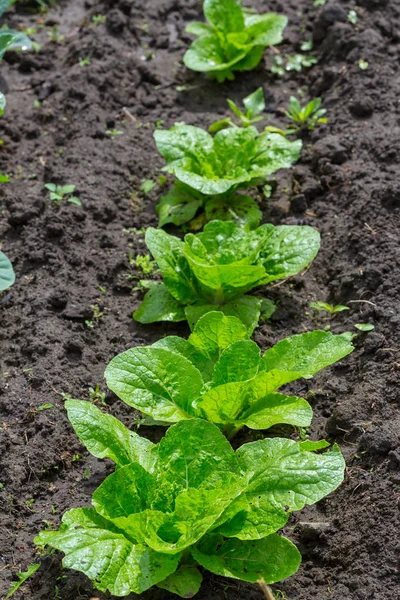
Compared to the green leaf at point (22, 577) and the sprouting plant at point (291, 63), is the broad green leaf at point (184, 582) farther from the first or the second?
the sprouting plant at point (291, 63)

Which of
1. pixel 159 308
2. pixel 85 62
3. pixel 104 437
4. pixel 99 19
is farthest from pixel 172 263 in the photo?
pixel 99 19

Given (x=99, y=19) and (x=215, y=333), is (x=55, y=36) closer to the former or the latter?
(x=99, y=19)

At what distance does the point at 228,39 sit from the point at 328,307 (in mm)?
2169

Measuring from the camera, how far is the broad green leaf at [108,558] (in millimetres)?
2660

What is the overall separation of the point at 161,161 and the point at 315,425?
202cm

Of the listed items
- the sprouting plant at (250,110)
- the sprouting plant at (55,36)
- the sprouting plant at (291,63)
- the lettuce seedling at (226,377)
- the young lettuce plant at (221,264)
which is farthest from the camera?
the sprouting plant at (55,36)

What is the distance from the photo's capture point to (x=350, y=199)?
430 cm

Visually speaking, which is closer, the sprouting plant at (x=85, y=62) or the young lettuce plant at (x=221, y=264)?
the young lettuce plant at (x=221, y=264)

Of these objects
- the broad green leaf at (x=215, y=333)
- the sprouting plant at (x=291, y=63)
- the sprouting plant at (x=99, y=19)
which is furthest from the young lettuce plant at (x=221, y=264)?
the sprouting plant at (x=99, y=19)

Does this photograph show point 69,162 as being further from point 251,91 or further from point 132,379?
point 132,379

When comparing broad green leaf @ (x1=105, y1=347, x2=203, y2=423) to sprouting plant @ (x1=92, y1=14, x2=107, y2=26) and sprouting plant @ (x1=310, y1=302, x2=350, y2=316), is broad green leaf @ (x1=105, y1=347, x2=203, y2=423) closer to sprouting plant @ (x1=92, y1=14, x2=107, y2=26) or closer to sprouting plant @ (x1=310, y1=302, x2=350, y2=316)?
sprouting plant @ (x1=310, y1=302, x2=350, y2=316)

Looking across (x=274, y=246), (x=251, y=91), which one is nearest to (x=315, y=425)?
(x=274, y=246)

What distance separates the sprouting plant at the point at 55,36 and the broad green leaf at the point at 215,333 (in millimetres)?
3123

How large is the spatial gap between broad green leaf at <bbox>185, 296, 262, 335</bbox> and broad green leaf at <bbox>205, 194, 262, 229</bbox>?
52 centimetres
